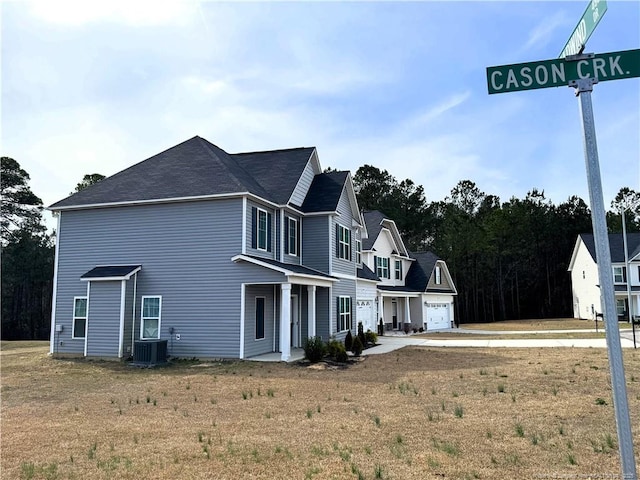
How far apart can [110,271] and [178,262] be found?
8.49 ft

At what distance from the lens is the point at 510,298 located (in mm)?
64625

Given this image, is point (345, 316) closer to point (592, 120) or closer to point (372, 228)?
point (372, 228)

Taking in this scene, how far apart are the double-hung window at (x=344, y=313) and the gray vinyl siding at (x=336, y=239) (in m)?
1.34

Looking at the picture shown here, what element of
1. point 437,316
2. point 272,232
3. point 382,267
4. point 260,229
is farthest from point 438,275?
point 260,229

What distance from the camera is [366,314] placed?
27.6 metres

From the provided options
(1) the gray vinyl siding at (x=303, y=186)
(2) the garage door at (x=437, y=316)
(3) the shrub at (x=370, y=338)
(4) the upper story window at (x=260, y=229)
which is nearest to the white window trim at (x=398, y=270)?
(2) the garage door at (x=437, y=316)

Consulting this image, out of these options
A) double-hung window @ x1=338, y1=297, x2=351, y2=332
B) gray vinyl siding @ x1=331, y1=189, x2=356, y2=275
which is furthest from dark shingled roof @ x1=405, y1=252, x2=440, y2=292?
double-hung window @ x1=338, y1=297, x2=351, y2=332

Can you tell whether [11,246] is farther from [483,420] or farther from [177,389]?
[483,420]

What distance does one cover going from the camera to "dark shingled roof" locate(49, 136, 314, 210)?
17922 mm

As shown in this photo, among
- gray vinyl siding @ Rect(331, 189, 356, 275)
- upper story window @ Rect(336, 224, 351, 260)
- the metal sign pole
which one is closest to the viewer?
the metal sign pole

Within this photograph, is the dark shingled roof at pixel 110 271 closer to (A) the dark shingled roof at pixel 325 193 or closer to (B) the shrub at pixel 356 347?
(A) the dark shingled roof at pixel 325 193

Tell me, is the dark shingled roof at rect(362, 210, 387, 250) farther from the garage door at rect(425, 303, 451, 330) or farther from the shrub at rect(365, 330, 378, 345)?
the shrub at rect(365, 330, 378, 345)

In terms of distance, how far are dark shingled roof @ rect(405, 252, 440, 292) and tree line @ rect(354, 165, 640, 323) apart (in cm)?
1954

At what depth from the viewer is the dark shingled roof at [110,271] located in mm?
17430
